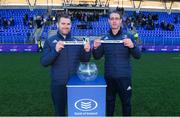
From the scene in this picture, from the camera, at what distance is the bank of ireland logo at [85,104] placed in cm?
456

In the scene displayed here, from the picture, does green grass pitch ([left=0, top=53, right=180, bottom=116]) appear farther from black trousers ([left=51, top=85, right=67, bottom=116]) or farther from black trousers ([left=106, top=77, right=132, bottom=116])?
black trousers ([left=51, top=85, right=67, bottom=116])

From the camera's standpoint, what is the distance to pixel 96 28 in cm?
3384

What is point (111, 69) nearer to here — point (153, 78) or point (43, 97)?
point (43, 97)

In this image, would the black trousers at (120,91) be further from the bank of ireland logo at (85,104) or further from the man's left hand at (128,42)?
the bank of ireland logo at (85,104)

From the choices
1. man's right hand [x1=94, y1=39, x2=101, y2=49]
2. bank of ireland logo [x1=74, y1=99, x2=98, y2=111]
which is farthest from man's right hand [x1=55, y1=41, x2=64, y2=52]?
bank of ireland logo [x1=74, y1=99, x2=98, y2=111]

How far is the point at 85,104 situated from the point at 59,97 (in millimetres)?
887

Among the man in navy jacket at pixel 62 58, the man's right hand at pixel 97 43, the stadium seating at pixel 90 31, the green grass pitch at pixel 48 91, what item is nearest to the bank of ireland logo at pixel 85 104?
the man in navy jacket at pixel 62 58

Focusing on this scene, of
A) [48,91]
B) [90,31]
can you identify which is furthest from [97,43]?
[90,31]

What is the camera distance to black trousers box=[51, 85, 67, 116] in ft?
17.5

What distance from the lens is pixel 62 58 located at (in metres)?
5.28

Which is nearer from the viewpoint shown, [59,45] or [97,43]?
[59,45]

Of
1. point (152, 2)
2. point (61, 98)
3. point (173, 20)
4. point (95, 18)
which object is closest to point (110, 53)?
point (61, 98)

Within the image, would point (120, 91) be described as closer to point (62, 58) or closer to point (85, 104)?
point (62, 58)

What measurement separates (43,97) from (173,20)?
98.0 ft
